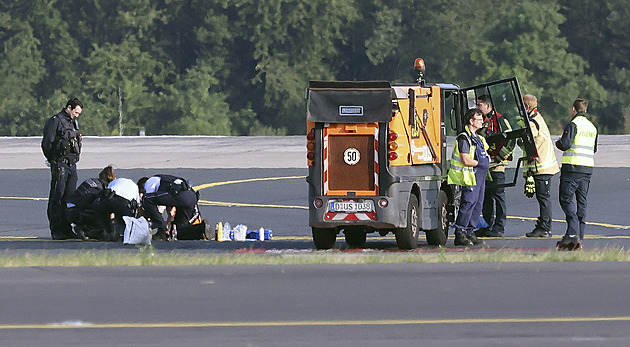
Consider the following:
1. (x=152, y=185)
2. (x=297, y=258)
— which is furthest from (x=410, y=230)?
(x=152, y=185)

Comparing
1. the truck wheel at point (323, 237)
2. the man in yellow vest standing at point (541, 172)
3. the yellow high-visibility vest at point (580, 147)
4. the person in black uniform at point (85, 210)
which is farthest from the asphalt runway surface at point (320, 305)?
the man in yellow vest standing at point (541, 172)

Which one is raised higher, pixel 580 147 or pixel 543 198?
pixel 580 147

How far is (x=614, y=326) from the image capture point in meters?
9.86

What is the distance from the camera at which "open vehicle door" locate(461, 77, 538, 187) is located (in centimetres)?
1688

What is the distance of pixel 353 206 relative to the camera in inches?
601

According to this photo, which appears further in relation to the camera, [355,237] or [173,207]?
[173,207]

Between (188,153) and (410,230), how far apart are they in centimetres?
2880

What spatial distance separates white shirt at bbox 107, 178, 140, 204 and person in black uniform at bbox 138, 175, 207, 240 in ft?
0.57

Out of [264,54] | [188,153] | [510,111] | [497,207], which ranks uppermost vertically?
[264,54]

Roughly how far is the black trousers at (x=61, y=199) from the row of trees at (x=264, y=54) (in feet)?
166

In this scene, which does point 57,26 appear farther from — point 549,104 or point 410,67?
point 549,104

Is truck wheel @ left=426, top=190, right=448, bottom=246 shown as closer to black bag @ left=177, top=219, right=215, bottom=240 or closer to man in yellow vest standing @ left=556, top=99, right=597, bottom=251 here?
man in yellow vest standing @ left=556, top=99, right=597, bottom=251

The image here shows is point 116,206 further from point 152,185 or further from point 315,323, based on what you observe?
point 315,323

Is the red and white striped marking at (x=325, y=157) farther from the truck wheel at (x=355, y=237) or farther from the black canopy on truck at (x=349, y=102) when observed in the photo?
the truck wheel at (x=355, y=237)
